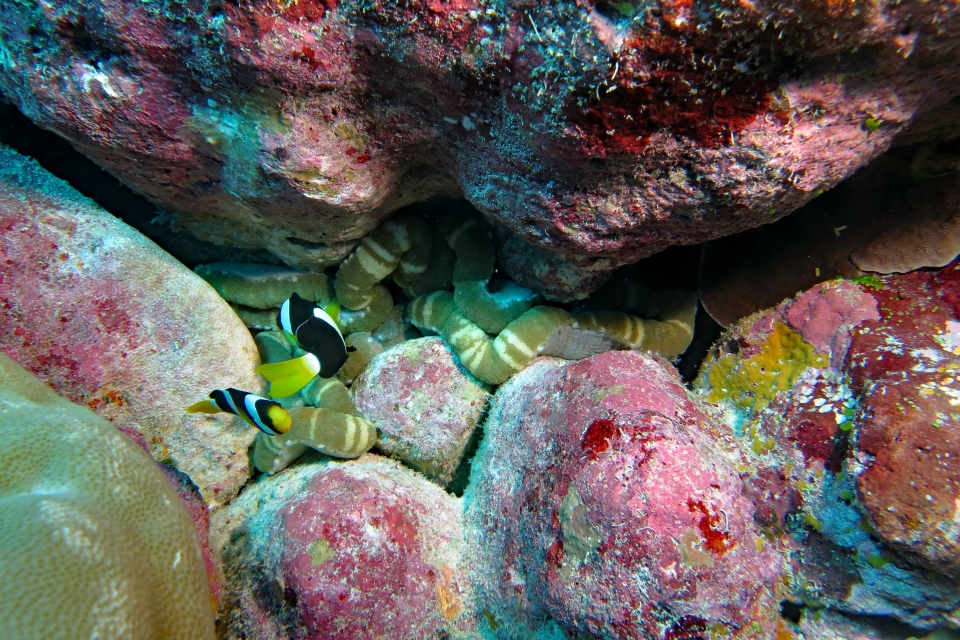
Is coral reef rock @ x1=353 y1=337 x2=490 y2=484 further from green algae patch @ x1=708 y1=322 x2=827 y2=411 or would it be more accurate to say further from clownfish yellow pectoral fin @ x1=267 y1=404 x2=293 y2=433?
green algae patch @ x1=708 y1=322 x2=827 y2=411

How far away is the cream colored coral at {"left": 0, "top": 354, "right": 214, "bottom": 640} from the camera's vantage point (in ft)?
4.35

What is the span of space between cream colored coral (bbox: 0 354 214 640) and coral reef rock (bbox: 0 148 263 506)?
1.64ft

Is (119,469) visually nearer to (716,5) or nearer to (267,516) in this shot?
(267,516)

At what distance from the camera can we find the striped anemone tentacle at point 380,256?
115 inches

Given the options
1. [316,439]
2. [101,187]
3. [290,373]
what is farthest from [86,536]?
[101,187]

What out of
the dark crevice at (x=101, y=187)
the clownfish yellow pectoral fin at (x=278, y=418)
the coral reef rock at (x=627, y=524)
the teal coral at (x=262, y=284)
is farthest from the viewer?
the teal coral at (x=262, y=284)

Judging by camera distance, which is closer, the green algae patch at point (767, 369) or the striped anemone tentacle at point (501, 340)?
the green algae patch at point (767, 369)

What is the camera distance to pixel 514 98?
1.67 meters

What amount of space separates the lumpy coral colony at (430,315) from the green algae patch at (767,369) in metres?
0.41

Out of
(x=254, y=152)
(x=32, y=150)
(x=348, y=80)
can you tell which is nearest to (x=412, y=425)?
(x=254, y=152)

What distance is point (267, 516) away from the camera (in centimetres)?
247

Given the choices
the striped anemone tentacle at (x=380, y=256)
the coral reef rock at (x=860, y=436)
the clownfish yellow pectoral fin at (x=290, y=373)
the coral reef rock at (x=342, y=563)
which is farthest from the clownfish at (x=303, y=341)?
the coral reef rock at (x=860, y=436)

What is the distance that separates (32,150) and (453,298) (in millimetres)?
2586

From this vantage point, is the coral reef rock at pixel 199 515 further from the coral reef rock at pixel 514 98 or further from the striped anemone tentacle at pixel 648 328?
the striped anemone tentacle at pixel 648 328
